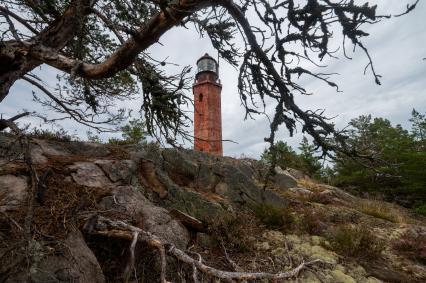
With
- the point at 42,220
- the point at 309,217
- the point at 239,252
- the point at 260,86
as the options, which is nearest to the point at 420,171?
the point at 309,217

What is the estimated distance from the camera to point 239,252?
6977mm

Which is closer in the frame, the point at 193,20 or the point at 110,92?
the point at 193,20

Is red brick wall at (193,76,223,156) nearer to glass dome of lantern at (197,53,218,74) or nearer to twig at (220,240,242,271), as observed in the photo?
glass dome of lantern at (197,53,218,74)

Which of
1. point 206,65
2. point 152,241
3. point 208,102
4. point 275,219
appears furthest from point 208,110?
point 152,241

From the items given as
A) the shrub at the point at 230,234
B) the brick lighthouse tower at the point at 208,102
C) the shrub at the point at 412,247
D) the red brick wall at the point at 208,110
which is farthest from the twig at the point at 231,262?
the red brick wall at the point at 208,110

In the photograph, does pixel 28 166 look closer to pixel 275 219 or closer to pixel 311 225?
pixel 275 219

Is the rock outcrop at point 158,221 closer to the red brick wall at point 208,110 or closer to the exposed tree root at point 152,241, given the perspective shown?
the exposed tree root at point 152,241

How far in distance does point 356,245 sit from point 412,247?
2.27 meters

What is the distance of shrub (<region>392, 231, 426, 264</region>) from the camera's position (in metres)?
8.20

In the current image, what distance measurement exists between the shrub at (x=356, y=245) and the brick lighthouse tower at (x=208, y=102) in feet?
58.0

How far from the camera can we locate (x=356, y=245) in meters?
7.65

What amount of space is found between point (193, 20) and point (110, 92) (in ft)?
8.83

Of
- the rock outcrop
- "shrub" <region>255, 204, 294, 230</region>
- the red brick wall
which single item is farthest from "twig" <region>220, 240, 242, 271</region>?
the red brick wall

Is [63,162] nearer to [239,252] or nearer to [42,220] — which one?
[42,220]
